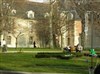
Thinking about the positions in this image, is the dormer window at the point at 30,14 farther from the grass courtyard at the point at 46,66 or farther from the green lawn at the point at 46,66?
the green lawn at the point at 46,66

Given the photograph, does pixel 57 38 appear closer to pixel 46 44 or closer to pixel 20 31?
pixel 46 44

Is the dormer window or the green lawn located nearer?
the green lawn

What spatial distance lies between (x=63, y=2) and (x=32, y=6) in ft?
73.9

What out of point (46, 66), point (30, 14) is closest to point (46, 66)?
point (46, 66)

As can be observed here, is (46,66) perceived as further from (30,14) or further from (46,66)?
(30,14)

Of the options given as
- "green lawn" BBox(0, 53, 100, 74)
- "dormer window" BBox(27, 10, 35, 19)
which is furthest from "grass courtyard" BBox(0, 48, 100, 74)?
"dormer window" BBox(27, 10, 35, 19)

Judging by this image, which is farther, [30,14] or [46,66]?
[30,14]

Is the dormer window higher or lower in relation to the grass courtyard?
higher

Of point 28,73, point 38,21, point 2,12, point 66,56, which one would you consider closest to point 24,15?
point 38,21

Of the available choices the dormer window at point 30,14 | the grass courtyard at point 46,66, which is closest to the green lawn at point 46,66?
the grass courtyard at point 46,66

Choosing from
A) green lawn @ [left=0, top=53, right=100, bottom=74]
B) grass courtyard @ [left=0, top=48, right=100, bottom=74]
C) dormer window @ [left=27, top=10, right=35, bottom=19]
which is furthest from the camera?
dormer window @ [left=27, top=10, right=35, bottom=19]

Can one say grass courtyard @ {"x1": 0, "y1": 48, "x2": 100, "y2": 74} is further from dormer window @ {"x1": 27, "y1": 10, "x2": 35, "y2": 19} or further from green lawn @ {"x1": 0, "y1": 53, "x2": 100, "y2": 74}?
dormer window @ {"x1": 27, "y1": 10, "x2": 35, "y2": 19}

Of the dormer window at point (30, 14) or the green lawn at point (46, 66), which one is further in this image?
the dormer window at point (30, 14)

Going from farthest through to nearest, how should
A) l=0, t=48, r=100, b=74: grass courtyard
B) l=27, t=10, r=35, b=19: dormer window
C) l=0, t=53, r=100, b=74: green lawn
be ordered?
l=27, t=10, r=35, b=19: dormer window, l=0, t=53, r=100, b=74: green lawn, l=0, t=48, r=100, b=74: grass courtyard
